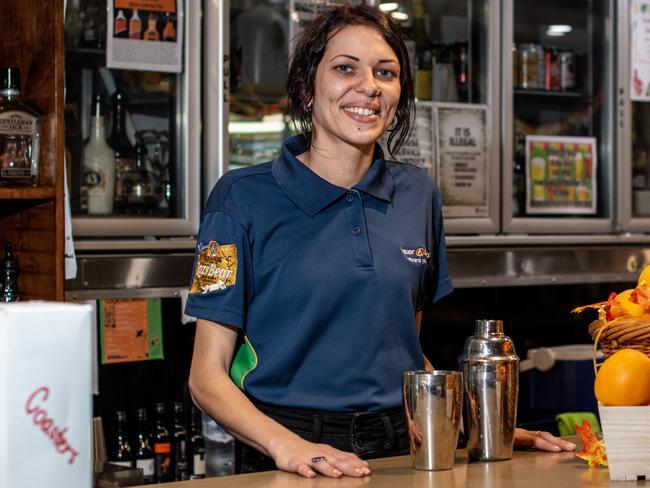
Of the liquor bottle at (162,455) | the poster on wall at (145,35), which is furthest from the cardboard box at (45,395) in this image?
the liquor bottle at (162,455)

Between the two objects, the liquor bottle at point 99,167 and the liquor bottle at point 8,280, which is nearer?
the liquor bottle at point 8,280

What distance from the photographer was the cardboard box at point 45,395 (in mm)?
768

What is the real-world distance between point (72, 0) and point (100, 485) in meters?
1.08

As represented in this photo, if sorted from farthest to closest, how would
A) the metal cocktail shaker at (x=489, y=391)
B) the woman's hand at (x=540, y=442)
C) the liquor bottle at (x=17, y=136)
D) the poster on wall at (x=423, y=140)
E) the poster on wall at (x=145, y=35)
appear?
1. the poster on wall at (x=423, y=140)
2. the poster on wall at (x=145, y=35)
3. the liquor bottle at (x=17, y=136)
4. the woman's hand at (x=540, y=442)
5. the metal cocktail shaker at (x=489, y=391)

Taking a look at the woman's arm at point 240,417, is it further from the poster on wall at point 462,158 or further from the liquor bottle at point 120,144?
the poster on wall at point 462,158

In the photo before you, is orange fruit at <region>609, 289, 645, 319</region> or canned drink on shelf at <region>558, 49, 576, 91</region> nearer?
orange fruit at <region>609, 289, 645, 319</region>

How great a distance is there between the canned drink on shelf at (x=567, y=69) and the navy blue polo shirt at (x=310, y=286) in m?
1.60

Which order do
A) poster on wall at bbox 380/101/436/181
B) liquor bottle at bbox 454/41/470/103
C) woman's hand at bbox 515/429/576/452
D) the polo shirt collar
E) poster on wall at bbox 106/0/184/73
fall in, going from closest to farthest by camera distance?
woman's hand at bbox 515/429/576/452 < the polo shirt collar < poster on wall at bbox 106/0/184/73 < poster on wall at bbox 380/101/436/181 < liquor bottle at bbox 454/41/470/103

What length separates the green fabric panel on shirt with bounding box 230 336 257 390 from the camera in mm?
1740

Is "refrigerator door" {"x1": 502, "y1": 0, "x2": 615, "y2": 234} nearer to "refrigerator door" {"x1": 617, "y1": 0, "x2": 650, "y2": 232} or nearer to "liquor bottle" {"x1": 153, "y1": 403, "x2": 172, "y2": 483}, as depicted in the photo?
"refrigerator door" {"x1": 617, "y1": 0, "x2": 650, "y2": 232}

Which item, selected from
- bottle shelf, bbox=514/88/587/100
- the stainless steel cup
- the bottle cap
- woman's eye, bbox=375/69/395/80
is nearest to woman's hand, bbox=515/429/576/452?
the stainless steel cup

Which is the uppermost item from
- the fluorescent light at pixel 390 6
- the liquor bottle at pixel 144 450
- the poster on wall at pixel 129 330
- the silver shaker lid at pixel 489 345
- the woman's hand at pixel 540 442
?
the fluorescent light at pixel 390 6

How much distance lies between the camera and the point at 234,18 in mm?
2668

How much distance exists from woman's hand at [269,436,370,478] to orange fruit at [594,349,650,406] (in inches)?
13.0
